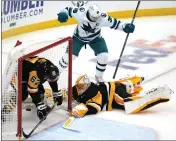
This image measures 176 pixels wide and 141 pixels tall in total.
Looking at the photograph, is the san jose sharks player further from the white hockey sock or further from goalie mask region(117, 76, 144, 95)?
goalie mask region(117, 76, 144, 95)

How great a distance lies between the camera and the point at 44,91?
97.0 inches

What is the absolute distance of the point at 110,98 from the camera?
2553mm

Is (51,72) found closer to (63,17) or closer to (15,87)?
(15,87)

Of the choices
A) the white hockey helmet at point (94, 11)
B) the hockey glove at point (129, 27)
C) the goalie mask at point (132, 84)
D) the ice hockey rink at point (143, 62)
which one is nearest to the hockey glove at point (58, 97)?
the ice hockey rink at point (143, 62)

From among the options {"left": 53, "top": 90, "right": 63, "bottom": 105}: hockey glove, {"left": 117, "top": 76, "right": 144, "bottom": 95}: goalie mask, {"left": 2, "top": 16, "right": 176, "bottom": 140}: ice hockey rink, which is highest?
{"left": 53, "top": 90, "right": 63, "bottom": 105}: hockey glove

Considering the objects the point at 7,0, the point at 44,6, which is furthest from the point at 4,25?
the point at 44,6

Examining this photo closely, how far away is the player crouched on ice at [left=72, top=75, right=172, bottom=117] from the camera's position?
248 cm

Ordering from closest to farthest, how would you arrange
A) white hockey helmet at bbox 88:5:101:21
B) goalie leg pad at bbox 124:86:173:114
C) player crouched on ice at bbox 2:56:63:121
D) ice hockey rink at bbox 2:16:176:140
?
player crouched on ice at bbox 2:56:63:121 → ice hockey rink at bbox 2:16:176:140 → goalie leg pad at bbox 124:86:173:114 → white hockey helmet at bbox 88:5:101:21

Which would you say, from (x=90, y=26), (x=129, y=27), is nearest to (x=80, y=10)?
(x=90, y=26)

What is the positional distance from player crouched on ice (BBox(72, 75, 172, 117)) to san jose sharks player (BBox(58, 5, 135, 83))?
22 cm

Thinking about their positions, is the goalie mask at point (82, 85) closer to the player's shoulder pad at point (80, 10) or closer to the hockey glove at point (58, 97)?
the hockey glove at point (58, 97)

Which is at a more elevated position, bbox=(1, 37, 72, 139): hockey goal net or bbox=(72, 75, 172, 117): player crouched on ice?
bbox=(1, 37, 72, 139): hockey goal net

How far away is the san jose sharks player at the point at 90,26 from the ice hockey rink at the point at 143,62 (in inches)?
6.4

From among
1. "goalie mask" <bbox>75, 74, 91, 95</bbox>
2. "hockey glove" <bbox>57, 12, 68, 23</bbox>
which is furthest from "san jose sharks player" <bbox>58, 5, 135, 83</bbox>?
"goalie mask" <bbox>75, 74, 91, 95</bbox>
